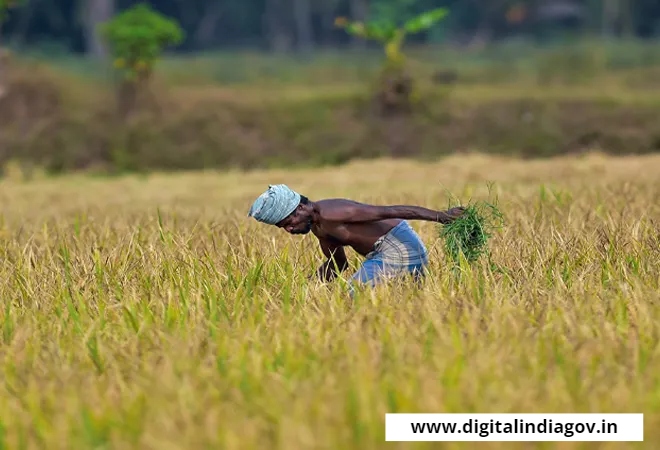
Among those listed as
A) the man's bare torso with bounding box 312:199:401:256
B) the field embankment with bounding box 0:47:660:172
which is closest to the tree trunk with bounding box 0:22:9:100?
the field embankment with bounding box 0:47:660:172

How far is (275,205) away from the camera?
19.4 feet

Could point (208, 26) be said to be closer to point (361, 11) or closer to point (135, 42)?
point (361, 11)

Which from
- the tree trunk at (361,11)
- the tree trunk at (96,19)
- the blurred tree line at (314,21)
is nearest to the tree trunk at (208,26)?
the blurred tree line at (314,21)

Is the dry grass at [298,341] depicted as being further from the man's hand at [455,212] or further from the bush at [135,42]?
the bush at [135,42]

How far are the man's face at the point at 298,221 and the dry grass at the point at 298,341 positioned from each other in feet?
0.85

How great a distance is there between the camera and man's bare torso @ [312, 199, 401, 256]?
19.8ft

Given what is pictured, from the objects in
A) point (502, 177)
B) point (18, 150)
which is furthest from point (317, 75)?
point (502, 177)

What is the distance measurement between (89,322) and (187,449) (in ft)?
6.13

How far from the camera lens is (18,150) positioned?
2362 cm

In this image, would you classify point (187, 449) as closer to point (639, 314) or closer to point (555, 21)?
point (639, 314)

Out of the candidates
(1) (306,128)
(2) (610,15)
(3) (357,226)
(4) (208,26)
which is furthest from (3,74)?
(3) (357,226)

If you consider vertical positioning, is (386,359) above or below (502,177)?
above

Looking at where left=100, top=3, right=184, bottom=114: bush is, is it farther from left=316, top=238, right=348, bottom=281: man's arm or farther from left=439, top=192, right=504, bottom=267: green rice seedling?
left=439, top=192, right=504, bottom=267: green rice seedling

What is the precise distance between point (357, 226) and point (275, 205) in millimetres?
518
